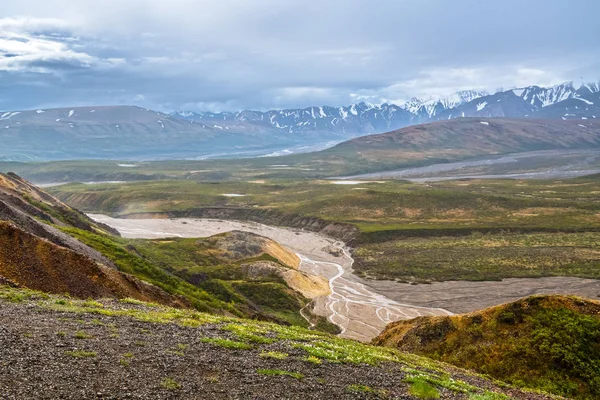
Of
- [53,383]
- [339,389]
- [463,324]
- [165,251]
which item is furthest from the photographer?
[165,251]

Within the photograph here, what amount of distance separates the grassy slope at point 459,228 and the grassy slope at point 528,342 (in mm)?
58115

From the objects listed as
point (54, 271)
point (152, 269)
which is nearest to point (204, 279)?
point (152, 269)

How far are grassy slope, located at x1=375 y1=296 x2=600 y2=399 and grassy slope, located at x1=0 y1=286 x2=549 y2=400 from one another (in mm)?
4519

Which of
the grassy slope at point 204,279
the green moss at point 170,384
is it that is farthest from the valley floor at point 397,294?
the green moss at point 170,384

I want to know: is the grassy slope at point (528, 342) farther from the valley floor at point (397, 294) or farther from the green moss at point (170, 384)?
the valley floor at point (397, 294)

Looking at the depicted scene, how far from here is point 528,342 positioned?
28.4 metres

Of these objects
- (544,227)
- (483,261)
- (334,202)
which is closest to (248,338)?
(483,261)

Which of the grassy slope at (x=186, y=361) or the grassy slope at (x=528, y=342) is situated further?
the grassy slope at (x=528, y=342)

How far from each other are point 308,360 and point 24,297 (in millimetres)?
15223

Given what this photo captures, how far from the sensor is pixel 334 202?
175250mm

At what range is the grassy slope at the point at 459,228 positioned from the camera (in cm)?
9588

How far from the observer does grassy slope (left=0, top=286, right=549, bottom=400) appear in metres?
14.7

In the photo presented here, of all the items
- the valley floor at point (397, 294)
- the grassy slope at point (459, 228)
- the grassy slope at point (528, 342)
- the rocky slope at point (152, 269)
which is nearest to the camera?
the grassy slope at point (528, 342)

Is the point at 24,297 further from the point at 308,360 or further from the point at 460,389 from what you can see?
the point at 460,389
